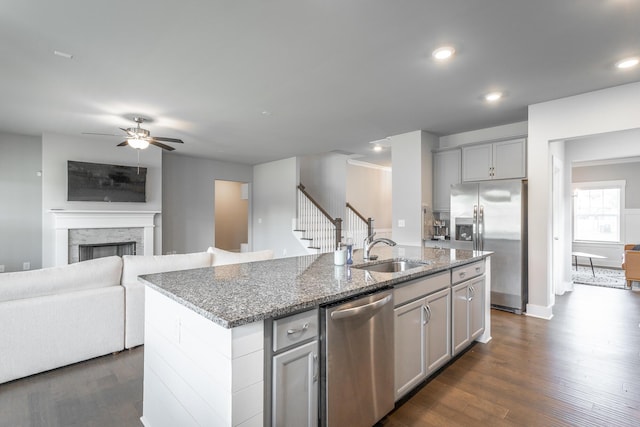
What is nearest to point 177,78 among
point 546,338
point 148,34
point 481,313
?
point 148,34

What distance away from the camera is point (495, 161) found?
4.63 m

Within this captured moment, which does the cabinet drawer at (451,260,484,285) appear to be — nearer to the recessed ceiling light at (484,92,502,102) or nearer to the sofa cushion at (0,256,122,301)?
the recessed ceiling light at (484,92,502,102)

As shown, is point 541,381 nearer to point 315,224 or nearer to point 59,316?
point 59,316

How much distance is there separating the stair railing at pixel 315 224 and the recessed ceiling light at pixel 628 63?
5.24 meters

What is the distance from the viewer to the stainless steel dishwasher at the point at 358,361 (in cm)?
152

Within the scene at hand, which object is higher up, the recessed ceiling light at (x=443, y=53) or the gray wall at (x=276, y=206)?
the recessed ceiling light at (x=443, y=53)

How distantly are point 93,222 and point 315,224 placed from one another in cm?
444

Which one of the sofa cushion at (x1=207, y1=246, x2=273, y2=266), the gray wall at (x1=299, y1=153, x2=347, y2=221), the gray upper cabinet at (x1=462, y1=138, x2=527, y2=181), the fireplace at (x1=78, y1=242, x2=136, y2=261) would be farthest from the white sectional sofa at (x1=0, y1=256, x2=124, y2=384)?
the gray wall at (x1=299, y1=153, x2=347, y2=221)

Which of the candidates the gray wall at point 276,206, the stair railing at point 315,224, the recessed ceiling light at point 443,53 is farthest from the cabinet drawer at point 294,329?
the gray wall at point 276,206

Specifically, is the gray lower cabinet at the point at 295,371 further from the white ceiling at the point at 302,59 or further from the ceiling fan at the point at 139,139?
the ceiling fan at the point at 139,139

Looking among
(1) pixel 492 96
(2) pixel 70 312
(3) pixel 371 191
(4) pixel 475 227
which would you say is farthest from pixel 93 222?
(3) pixel 371 191

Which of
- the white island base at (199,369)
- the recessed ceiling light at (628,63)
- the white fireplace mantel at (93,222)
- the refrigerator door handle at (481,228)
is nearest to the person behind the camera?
the white island base at (199,369)

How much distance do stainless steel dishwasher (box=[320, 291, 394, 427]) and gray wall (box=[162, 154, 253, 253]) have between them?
6665 millimetres

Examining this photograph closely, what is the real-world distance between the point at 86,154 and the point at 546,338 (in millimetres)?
7647
